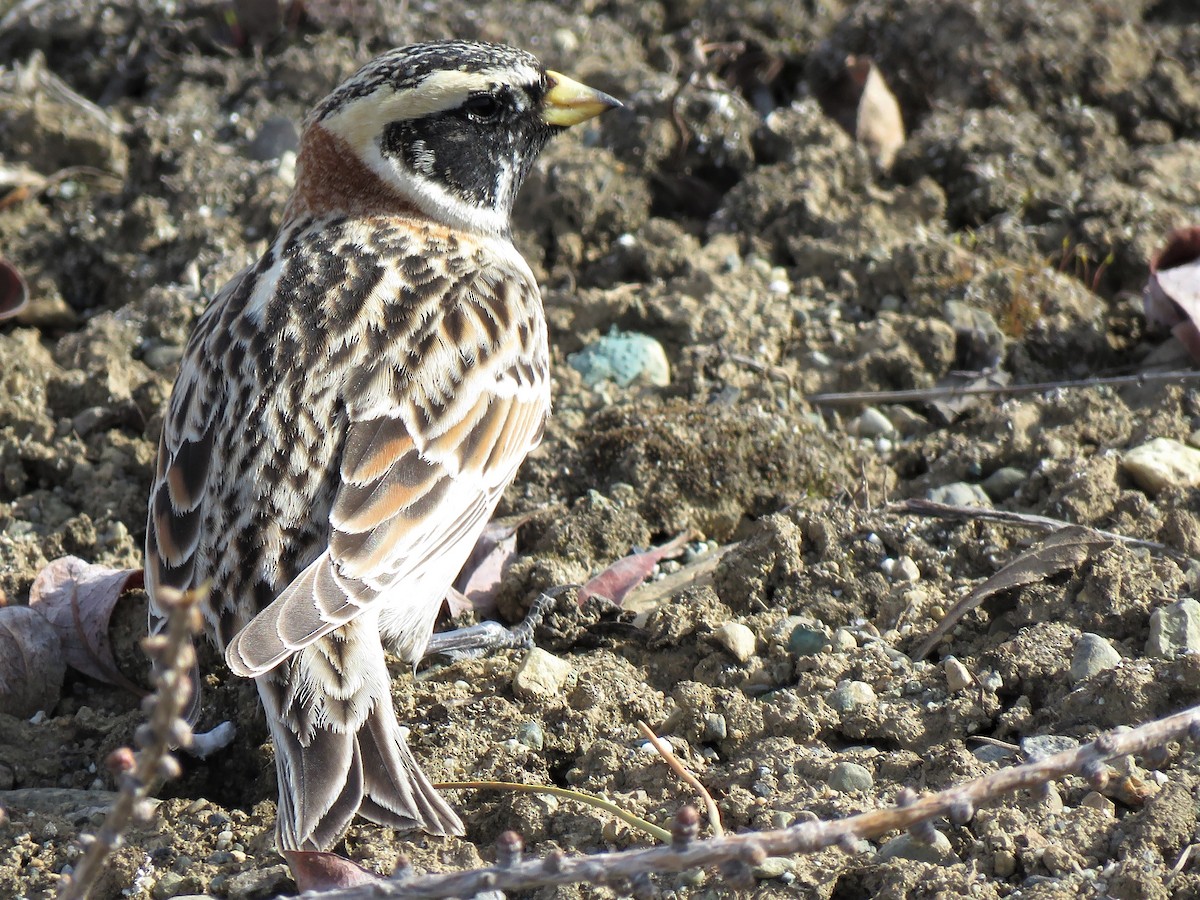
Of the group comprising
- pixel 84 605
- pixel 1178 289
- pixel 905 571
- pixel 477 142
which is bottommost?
pixel 84 605

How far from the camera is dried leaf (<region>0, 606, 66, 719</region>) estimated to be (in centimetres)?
455

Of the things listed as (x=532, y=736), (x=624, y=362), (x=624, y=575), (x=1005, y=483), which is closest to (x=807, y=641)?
(x=624, y=575)

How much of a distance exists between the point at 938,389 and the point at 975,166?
148 cm

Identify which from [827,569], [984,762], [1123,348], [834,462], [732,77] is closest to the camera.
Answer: [984,762]

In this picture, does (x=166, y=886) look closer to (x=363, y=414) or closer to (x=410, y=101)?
(x=363, y=414)

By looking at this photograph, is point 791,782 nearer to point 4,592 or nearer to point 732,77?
point 4,592

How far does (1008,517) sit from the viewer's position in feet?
15.2

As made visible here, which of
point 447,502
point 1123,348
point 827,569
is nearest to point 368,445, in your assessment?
point 447,502

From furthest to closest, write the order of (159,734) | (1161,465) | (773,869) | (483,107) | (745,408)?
1. (745,408)
2. (483,107)
3. (1161,465)
4. (773,869)
5. (159,734)

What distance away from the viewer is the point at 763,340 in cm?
586

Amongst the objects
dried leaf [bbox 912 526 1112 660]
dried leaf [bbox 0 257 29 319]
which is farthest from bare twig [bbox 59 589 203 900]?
dried leaf [bbox 0 257 29 319]

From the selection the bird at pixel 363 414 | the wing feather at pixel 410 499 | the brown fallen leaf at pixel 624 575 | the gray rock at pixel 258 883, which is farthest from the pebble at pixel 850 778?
→ the gray rock at pixel 258 883

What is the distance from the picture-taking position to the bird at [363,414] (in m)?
3.85

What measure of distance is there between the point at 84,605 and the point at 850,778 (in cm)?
254
